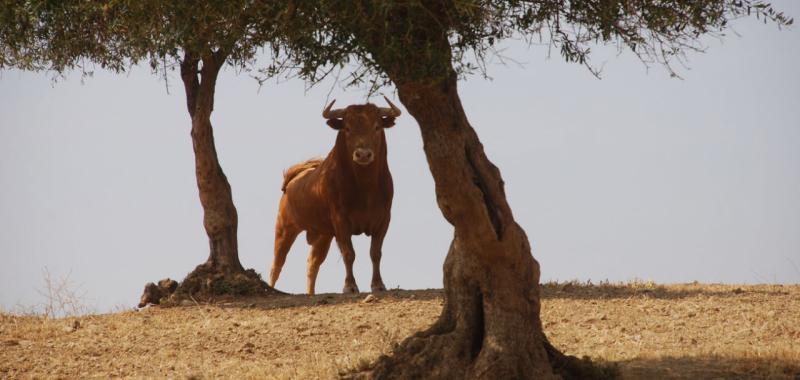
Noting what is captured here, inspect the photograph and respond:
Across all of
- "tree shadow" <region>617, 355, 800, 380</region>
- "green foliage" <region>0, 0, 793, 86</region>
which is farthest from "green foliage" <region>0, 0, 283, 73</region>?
"tree shadow" <region>617, 355, 800, 380</region>

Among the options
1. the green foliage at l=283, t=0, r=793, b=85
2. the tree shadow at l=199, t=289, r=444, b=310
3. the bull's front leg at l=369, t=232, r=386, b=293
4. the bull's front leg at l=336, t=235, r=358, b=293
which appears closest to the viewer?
the green foliage at l=283, t=0, r=793, b=85

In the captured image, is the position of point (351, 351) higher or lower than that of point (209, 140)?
lower

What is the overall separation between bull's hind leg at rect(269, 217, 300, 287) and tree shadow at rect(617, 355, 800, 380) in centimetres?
1056

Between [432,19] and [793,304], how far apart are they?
26.3ft

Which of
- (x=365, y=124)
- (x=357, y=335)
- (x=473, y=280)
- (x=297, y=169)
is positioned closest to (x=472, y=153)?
(x=473, y=280)

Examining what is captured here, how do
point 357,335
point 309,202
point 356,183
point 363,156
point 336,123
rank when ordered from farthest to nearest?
point 309,202, point 356,183, point 336,123, point 363,156, point 357,335

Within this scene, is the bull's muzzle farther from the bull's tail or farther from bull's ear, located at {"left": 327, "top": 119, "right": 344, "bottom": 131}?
the bull's tail

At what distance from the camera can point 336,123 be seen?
648 inches

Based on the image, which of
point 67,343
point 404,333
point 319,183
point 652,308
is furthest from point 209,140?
point 652,308

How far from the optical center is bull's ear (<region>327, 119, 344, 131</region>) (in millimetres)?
16391

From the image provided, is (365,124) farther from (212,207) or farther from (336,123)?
(212,207)

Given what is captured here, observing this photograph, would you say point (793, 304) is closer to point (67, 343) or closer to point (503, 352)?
point (503, 352)

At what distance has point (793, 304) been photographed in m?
→ 14.5

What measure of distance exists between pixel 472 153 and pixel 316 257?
11.2 metres
